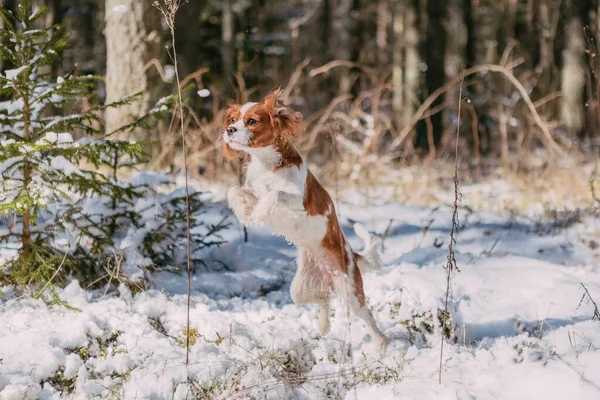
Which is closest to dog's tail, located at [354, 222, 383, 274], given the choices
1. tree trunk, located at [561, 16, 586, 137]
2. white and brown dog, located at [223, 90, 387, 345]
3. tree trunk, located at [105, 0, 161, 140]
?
white and brown dog, located at [223, 90, 387, 345]

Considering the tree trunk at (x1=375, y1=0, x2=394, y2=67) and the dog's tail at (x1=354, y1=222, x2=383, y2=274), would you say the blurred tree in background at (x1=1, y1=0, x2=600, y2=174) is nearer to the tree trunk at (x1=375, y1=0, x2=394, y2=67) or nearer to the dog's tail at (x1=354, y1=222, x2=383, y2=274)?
the tree trunk at (x1=375, y1=0, x2=394, y2=67)

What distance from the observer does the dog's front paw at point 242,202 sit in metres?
2.50

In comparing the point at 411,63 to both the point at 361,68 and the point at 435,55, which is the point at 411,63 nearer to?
the point at 435,55

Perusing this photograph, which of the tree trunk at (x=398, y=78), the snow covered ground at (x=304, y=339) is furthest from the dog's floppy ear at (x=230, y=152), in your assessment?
the tree trunk at (x=398, y=78)

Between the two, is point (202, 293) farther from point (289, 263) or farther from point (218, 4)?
point (218, 4)

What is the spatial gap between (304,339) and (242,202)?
83 cm

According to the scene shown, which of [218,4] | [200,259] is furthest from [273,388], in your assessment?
[218,4]

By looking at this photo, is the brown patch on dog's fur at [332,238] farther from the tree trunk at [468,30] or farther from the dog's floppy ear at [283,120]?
the tree trunk at [468,30]

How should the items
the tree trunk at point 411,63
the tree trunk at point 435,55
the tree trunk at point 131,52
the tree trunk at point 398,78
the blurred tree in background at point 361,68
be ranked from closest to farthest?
1. the tree trunk at point 131,52
2. the blurred tree in background at point 361,68
3. the tree trunk at point 411,63
4. the tree trunk at point 435,55
5. the tree trunk at point 398,78

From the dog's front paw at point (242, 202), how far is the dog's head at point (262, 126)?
0.20m

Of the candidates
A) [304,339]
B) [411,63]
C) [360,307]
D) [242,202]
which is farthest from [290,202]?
[411,63]

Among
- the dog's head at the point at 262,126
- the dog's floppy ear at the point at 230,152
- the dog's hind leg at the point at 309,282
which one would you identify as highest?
the dog's head at the point at 262,126

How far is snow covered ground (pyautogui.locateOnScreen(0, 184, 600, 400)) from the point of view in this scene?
228 centimetres

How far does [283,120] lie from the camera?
7.93 feet
